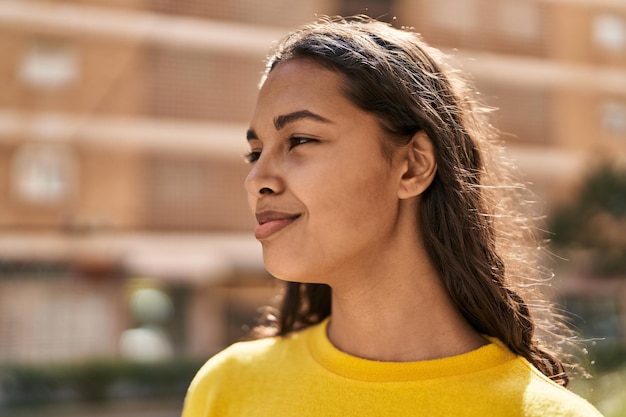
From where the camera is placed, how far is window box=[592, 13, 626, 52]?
20500mm

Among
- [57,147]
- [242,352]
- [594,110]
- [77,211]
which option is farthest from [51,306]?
[242,352]

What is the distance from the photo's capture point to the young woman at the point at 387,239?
1.28 meters

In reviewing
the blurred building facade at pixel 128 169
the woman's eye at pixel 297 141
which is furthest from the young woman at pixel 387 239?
the blurred building facade at pixel 128 169

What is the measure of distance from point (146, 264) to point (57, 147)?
287 centimetres

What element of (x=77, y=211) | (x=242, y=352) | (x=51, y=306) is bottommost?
(x=51, y=306)

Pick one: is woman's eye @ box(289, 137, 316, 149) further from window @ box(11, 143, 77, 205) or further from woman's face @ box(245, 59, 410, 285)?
window @ box(11, 143, 77, 205)

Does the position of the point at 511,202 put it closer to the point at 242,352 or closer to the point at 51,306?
the point at 242,352

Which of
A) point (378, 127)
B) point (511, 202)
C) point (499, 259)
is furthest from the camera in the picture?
point (511, 202)

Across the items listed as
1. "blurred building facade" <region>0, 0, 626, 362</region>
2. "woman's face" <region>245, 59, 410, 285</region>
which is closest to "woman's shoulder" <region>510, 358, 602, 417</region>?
"woman's face" <region>245, 59, 410, 285</region>

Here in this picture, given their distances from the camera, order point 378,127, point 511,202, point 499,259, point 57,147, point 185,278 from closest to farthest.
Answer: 1. point 378,127
2. point 499,259
3. point 511,202
4. point 57,147
5. point 185,278

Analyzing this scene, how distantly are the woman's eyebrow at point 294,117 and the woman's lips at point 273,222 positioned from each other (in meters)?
0.14

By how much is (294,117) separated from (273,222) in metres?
0.17

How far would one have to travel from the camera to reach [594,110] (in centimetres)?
2020

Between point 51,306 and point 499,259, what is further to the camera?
point 51,306
